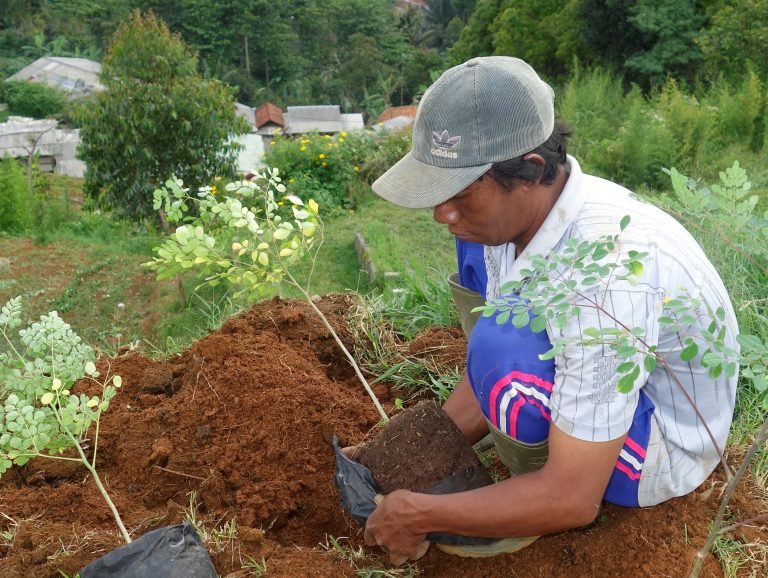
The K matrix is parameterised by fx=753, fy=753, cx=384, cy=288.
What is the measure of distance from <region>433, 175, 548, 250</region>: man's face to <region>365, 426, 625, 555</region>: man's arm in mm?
500

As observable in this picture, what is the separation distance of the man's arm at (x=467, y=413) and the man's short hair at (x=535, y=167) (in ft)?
2.48

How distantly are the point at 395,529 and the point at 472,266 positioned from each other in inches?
36.0

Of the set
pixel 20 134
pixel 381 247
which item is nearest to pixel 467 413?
pixel 381 247

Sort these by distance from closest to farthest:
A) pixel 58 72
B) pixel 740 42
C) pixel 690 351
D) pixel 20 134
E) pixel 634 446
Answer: pixel 690 351, pixel 634 446, pixel 740 42, pixel 20 134, pixel 58 72

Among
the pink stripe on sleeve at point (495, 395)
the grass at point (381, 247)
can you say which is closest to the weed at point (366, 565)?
the pink stripe on sleeve at point (495, 395)

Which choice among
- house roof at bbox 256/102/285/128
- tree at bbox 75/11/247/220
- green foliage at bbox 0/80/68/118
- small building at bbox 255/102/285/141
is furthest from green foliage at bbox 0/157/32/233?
green foliage at bbox 0/80/68/118

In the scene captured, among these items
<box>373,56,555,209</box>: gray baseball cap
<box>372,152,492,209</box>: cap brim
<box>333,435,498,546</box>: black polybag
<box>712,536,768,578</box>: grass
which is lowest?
<box>712,536,768,578</box>: grass

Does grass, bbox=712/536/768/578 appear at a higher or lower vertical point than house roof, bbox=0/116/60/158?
higher

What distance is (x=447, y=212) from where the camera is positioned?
1.84 metres

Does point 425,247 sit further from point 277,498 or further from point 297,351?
point 277,498

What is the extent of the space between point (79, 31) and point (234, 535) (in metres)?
58.4

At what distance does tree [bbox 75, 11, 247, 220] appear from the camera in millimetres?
8367

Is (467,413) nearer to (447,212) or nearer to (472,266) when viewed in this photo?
(472,266)

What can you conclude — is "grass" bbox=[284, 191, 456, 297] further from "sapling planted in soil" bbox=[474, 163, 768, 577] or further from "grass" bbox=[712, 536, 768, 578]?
"sapling planted in soil" bbox=[474, 163, 768, 577]
